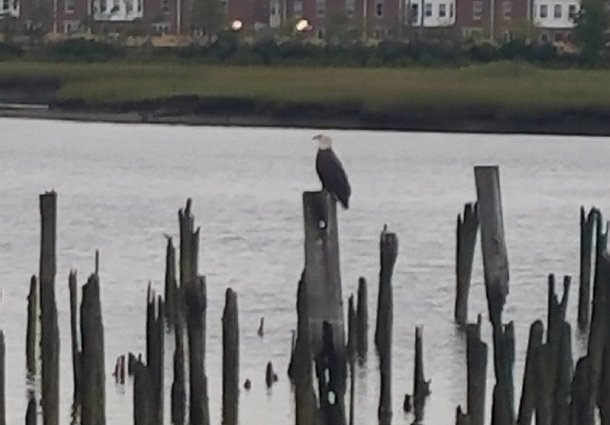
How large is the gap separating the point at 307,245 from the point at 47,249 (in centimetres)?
406

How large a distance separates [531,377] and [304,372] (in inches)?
65.2

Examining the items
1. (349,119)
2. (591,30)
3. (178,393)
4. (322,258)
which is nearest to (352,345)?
(178,393)

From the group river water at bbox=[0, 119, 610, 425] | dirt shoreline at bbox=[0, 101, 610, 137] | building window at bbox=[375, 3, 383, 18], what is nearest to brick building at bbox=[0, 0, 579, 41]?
building window at bbox=[375, 3, 383, 18]

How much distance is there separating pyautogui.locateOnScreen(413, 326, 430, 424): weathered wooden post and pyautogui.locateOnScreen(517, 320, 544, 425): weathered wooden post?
10.1 feet

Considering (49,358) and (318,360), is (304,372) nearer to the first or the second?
(318,360)

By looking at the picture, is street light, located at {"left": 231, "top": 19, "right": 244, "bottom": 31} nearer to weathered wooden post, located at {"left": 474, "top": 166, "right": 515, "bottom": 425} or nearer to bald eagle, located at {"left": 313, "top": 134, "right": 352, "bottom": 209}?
weathered wooden post, located at {"left": 474, "top": 166, "right": 515, "bottom": 425}

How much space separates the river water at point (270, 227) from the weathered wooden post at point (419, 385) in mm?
444

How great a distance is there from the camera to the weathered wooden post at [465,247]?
27094mm

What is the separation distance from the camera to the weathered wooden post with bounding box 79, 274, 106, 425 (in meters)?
19.0

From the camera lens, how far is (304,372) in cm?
1827

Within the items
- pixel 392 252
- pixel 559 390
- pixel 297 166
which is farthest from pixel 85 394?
pixel 297 166

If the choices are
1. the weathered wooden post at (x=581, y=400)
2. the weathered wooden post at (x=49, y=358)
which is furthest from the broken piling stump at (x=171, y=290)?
the weathered wooden post at (x=581, y=400)

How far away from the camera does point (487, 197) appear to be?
76.5ft

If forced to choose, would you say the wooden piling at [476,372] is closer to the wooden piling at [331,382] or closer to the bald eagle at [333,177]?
the wooden piling at [331,382]
